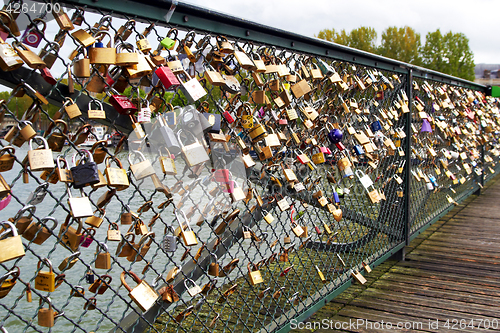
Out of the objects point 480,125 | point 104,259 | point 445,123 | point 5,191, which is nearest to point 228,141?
point 104,259

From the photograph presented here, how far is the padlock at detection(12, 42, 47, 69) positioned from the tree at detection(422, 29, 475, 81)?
4464cm

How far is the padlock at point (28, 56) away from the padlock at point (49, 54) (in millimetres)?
72

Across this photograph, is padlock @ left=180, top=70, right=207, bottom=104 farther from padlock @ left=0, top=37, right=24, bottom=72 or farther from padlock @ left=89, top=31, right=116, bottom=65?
padlock @ left=0, top=37, right=24, bottom=72

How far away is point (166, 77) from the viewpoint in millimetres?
1406

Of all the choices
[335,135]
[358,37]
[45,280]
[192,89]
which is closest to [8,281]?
[45,280]

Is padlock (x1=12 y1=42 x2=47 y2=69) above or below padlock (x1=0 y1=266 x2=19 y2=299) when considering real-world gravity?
above

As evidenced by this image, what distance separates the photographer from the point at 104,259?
1.36 meters

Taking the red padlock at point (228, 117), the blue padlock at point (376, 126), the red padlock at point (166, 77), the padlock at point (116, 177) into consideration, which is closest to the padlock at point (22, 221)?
the padlock at point (116, 177)

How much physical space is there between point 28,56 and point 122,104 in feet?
0.99

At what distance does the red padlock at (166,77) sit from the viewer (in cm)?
141

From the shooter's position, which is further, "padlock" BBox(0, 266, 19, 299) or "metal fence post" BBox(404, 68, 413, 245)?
"metal fence post" BBox(404, 68, 413, 245)

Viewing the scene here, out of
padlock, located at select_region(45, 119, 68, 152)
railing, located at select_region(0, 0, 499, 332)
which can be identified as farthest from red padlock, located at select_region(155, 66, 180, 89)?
padlock, located at select_region(45, 119, 68, 152)

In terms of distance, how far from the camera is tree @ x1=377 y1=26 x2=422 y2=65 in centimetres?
4212

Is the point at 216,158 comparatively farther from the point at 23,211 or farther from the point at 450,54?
the point at 450,54
